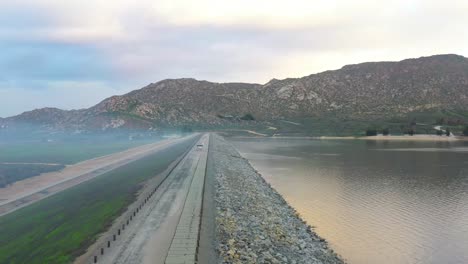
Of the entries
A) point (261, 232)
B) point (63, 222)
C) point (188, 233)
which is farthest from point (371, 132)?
point (188, 233)

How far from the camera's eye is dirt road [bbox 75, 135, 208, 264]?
21766 mm

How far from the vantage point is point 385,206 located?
40.5m

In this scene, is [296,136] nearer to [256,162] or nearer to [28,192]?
[256,162]

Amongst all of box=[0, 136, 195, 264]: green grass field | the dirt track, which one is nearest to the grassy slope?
the dirt track

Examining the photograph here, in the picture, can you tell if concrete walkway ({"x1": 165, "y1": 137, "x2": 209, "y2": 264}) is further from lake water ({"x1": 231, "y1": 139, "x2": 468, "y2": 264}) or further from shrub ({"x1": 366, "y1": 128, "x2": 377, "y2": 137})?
shrub ({"x1": 366, "y1": 128, "x2": 377, "y2": 137})

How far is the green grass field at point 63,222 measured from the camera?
25281 mm

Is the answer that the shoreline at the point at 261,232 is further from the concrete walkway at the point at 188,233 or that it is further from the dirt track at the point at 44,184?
the dirt track at the point at 44,184

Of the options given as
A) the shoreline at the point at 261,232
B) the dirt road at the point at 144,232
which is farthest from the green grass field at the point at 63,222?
the shoreline at the point at 261,232

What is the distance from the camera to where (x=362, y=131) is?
179m

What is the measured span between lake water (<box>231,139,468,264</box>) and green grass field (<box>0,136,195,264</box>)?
17.8 m

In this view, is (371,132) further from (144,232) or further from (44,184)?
(144,232)

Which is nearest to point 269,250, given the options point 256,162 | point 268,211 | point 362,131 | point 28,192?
point 268,211

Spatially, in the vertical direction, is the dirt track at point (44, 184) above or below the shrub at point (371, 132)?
below

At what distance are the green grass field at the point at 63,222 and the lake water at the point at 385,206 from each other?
17.8 metres
